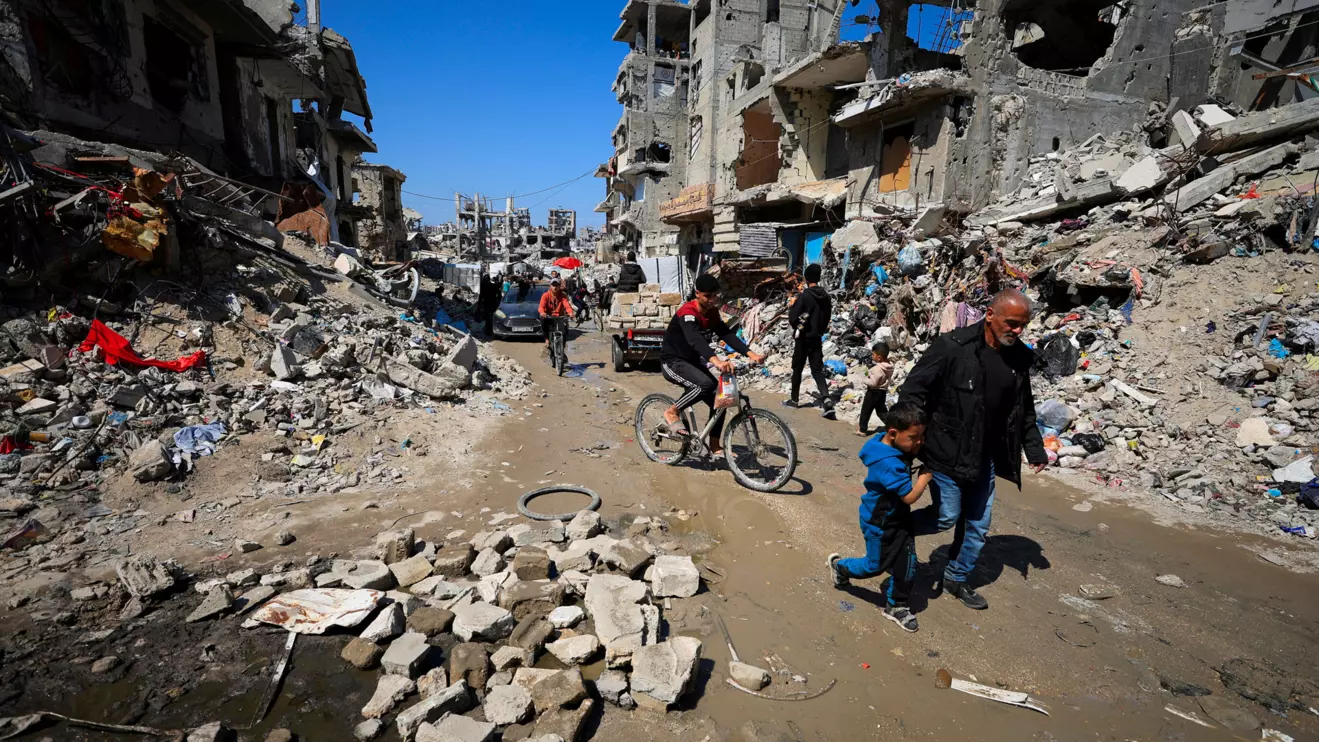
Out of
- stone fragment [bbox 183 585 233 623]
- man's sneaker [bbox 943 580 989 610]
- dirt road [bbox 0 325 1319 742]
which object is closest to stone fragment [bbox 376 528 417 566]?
dirt road [bbox 0 325 1319 742]

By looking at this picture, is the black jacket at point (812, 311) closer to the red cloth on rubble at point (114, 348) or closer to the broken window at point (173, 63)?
the red cloth on rubble at point (114, 348)

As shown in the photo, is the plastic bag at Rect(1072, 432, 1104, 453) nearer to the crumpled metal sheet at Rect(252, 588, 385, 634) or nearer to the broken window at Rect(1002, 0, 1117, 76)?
the crumpled metal sheet at Rect(252, 588, 385, 634)

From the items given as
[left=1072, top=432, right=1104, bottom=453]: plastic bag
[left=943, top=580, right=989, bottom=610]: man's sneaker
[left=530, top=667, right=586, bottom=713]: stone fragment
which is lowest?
[left=943, top=580, right=989, bottom=610]: man's sneaker

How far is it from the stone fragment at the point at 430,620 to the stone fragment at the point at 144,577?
61.8 inches

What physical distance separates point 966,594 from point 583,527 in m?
2.61

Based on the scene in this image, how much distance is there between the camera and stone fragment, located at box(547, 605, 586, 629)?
3.25 metres

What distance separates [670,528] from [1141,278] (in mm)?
8727

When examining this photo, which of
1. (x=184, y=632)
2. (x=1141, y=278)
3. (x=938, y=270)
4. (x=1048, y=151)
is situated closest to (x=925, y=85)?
(x=1048, y=151)

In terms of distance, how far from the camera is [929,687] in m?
2.92

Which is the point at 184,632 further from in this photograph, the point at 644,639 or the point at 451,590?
the point at 644,639

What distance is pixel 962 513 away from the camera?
3.57 m

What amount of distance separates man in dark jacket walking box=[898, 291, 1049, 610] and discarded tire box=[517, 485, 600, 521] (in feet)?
8.81

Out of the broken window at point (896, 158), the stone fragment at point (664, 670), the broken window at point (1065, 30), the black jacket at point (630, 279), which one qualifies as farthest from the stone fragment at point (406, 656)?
the broken window at point (1065, 30)

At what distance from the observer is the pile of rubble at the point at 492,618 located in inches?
103
